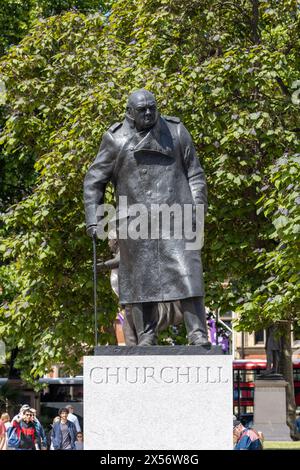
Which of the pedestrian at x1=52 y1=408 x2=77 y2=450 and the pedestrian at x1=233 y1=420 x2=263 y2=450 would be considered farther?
the pedestrian at x1=52 y1=408 x2=77 y2=450

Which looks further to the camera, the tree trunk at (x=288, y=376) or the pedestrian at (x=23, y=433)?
the tree trunk at (x=288, y=376)

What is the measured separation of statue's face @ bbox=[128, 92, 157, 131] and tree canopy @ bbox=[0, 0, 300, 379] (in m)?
11.0

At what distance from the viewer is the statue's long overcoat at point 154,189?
12445 mm

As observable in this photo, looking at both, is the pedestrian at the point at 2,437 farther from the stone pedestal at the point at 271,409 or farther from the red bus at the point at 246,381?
the red bus at the point at 246,381

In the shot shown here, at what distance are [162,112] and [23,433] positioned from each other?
7.48m

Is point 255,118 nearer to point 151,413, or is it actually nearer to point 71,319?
point 71,319

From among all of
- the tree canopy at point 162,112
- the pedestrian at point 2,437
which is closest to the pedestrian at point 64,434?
the pedestrian at point 2,437

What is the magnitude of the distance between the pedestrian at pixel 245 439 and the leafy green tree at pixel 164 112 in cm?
559

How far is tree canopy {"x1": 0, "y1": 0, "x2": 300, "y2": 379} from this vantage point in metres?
25.5

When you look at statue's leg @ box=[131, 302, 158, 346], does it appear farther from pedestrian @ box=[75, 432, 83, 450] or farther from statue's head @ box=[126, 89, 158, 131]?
pedestrian @ box=[75, 432, 83, 450]

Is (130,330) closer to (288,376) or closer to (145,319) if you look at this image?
(145,319)

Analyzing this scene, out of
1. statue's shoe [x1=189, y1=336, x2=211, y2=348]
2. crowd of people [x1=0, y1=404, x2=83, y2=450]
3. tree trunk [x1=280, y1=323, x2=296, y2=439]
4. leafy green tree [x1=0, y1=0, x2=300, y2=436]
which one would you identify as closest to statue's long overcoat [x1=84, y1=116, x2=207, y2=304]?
statue's shoe [x1=189, y1=336, x2=211, y2=348]

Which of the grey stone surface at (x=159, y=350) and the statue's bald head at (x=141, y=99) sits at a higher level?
the statue's bald head at (x=141, y=99)

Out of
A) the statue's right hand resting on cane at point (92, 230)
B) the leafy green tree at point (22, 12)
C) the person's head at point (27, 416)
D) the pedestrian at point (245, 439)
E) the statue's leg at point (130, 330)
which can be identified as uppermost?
the leafy green tree at point (22, 12)
